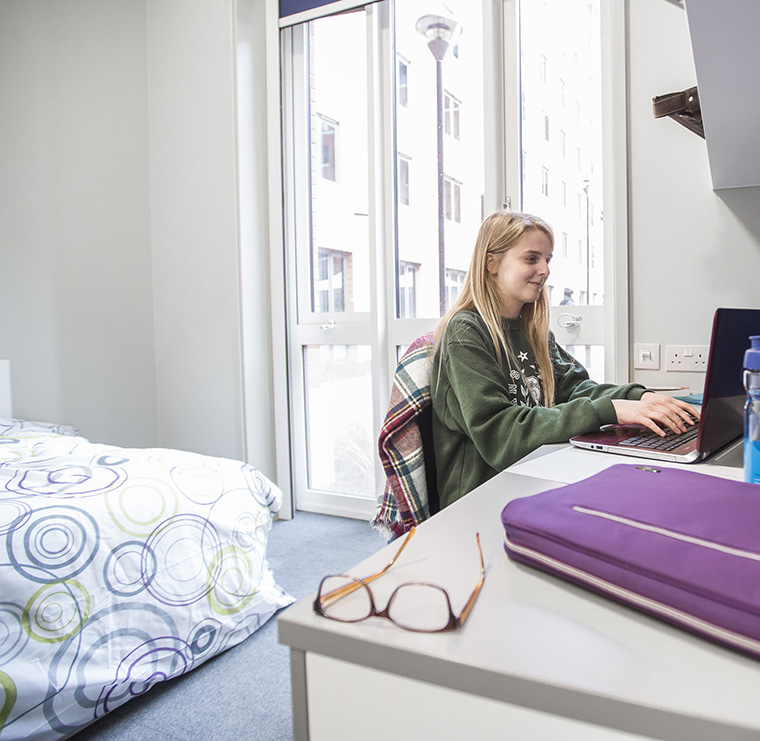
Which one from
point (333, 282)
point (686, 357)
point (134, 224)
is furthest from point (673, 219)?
point (134, 224)

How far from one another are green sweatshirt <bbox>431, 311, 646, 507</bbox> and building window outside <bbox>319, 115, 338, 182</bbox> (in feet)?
5.62

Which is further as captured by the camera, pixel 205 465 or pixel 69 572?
pixel 205 465

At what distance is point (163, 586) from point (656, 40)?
7.22ft

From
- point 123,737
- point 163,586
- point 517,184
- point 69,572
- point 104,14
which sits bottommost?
point 123,737

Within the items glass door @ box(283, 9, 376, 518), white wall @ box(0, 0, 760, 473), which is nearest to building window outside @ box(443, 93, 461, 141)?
glass door @ box(283, 9, 376, 518)

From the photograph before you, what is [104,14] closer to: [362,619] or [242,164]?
[242,164]

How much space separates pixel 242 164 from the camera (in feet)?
9.45

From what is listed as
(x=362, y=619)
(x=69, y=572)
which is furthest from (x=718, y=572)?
(x=69, y=572)

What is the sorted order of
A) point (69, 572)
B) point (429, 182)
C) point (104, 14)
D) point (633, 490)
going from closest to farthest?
1. point (633, 490)
2. point (69, 572)
3. point (429, 182)
4. point (104, 14)

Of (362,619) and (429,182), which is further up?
(429,182)

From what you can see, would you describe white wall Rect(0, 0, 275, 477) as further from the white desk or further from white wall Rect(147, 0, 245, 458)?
the white desk

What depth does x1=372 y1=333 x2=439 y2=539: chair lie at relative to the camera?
1329 millimetres

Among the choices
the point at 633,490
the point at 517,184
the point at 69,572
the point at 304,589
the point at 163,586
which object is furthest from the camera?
the point at 517,184

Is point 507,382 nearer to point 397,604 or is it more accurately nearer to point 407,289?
point 397,604
